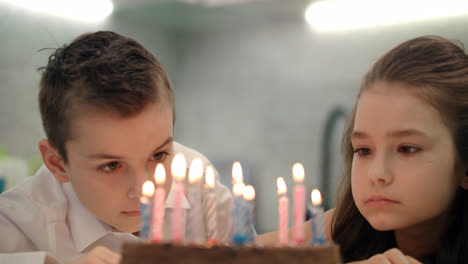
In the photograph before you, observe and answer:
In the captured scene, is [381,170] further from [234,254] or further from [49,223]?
[49,223]

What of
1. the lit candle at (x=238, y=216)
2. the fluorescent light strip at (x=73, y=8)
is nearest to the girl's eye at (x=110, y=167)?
the lit candle at (x=238, y=216)

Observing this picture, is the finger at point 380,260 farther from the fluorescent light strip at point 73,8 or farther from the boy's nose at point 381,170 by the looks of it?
the fluorescent light strip at point 73,8

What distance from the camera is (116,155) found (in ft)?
2.84

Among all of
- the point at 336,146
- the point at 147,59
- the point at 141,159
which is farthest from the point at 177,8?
the point at 141,159

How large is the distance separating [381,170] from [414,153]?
81 mm

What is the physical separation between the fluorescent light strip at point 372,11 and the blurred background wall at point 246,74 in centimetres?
5

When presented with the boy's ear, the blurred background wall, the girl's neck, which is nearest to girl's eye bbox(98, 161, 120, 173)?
the boy's ear

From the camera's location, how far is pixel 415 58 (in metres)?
0.96

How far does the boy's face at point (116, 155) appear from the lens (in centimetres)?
87

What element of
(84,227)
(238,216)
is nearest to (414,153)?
(238,216)

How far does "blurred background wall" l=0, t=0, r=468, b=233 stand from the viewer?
2.43 metres

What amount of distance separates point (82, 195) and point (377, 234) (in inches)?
25.2

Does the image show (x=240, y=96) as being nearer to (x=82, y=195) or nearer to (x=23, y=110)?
(x=23, y=110)

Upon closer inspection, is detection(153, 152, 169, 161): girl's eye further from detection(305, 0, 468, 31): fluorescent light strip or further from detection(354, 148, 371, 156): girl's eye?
detection(305, 0, 468, 31): fluorescent light strip
